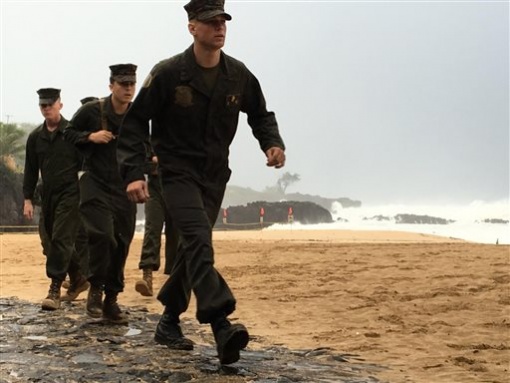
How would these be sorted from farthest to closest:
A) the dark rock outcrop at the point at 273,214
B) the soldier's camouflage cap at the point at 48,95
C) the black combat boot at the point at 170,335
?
the dark rock outcrop at the point at 273,214 < the soldier's camouflage cap at the point at 48,95 < the black combat boot at the point at 170,335

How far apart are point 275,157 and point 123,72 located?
7.39 ft

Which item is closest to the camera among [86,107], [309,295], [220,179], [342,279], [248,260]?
[220,179]

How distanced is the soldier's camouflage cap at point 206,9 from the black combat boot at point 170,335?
6.34 ft

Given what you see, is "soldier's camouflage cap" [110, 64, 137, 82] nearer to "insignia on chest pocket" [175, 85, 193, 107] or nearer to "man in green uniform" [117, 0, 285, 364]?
"man in green uniform" [117, 0, 285, 364]

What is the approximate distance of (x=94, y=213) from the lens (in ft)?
19.0

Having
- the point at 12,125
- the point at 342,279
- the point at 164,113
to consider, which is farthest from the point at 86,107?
the point at 12,125

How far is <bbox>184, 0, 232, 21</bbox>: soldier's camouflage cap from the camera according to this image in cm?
405

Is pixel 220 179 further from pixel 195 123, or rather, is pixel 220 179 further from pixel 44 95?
pixel 44 95

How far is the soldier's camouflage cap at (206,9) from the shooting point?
4.05 m

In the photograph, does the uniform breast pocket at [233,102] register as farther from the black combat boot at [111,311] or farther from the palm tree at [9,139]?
the palm tree at [9,139]

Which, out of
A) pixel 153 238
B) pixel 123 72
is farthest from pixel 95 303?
pixel 153 238

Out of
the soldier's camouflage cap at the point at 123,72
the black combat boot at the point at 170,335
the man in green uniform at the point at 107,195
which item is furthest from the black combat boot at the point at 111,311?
the soldier's camouflage cap at the point at 123,72

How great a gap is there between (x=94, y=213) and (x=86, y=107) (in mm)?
1012

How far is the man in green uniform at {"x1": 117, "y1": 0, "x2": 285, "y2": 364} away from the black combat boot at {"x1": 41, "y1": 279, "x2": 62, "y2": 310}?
Result: 9.10 ft
